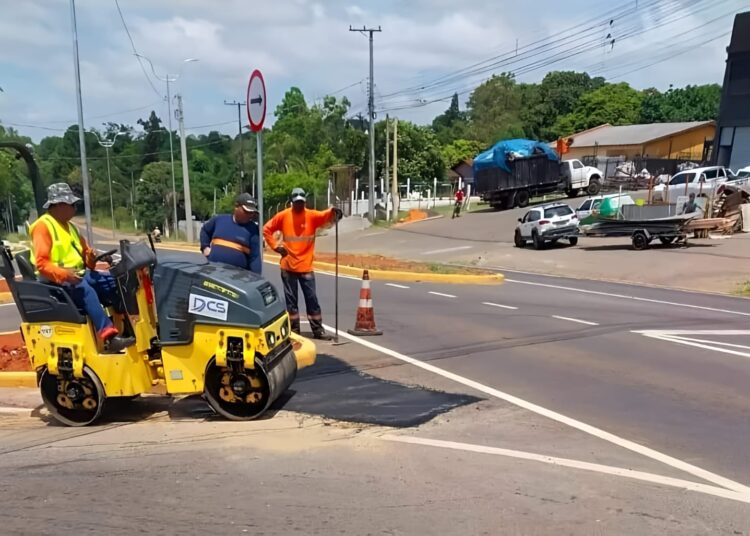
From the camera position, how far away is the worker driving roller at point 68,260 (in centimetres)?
609

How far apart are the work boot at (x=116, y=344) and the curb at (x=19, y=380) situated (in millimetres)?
1889

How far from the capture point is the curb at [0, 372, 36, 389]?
7.62m

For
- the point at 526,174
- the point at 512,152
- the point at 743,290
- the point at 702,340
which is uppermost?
the point at 512,152

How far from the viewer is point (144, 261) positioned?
616cm

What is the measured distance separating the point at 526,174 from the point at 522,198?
1.84 meters

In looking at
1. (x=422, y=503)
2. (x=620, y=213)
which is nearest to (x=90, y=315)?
(x=422, y=503)

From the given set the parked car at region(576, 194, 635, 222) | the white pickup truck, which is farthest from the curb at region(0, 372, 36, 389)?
the white pickup truck

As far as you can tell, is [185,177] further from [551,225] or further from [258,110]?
[258,110]

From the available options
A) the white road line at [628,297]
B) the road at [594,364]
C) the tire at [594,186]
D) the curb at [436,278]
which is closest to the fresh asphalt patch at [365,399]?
the road at [594,364]

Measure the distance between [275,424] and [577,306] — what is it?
895 cm

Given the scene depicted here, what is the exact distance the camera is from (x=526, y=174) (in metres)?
43.4

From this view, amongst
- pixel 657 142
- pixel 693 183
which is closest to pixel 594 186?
pixel 693 183

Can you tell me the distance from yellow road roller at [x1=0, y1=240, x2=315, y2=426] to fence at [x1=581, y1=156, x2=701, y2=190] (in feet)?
145

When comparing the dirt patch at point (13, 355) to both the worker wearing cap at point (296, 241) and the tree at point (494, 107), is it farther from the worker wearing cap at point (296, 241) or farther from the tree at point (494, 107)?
the tree at point (494, 107)
